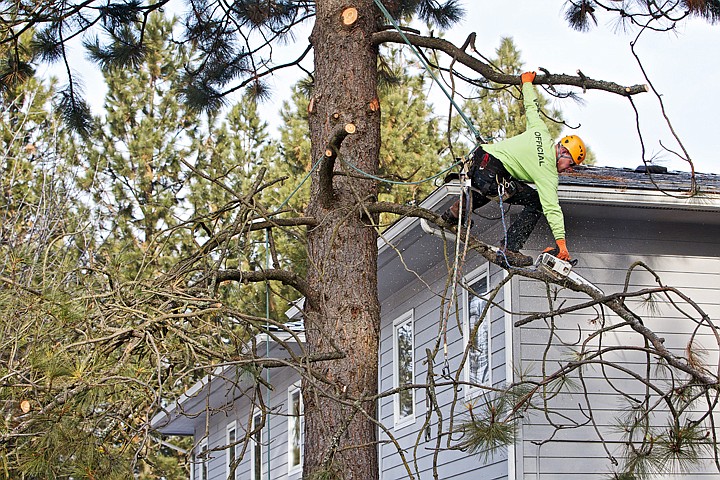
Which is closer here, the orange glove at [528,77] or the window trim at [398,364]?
the orange glove at [528,77]

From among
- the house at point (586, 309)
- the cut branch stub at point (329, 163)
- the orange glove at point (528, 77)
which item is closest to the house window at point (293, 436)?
the house at point (586, 309)

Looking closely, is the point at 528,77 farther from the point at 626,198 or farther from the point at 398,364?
the point at 398,364

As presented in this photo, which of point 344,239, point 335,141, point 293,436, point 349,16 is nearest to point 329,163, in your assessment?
point 335,141

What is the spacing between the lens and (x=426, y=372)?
1076 centimetres

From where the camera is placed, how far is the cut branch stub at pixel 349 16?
286 inches

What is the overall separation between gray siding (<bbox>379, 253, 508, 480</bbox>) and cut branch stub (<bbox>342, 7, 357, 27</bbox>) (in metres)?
2.94

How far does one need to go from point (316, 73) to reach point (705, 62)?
10.9 ft

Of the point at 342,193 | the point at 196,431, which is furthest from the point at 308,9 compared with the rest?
the point at 196,431

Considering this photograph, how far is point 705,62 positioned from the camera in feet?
26.8

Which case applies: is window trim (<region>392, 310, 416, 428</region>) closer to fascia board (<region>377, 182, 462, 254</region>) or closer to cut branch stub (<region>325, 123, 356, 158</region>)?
fascia board (<region>377, 182, 462, 254</region>)

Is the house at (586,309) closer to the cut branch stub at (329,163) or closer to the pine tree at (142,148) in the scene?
the cut branch stub at (329,163)

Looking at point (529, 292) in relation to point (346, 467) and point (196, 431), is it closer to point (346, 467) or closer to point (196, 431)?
point (346, 467)

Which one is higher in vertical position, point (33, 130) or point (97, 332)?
point (33, 130)

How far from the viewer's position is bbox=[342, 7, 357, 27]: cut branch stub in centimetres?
725
